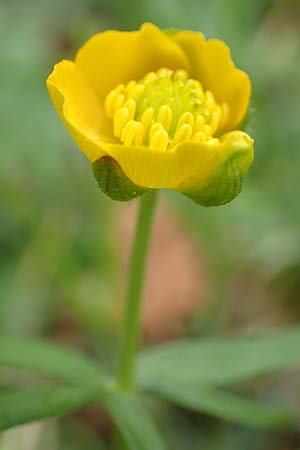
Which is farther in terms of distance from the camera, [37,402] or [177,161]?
[37,402]

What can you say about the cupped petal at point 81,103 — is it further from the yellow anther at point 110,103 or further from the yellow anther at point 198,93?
the yellow anther at point 198,93

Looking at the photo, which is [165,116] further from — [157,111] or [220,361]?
[220,361]

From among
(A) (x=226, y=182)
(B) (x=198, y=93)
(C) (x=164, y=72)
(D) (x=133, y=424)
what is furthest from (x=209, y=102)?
(D) (x=133, y=424)

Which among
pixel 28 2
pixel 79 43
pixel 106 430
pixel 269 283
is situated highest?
pixel 28 2

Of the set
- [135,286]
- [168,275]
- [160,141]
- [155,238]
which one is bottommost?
[135,286]

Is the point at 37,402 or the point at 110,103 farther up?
the point at 110,103

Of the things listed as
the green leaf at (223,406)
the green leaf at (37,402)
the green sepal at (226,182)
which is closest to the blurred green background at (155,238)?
the green leaf at (223,406)

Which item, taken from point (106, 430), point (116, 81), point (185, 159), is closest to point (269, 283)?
point (106, 430)

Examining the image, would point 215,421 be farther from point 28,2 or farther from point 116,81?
point 28,2
